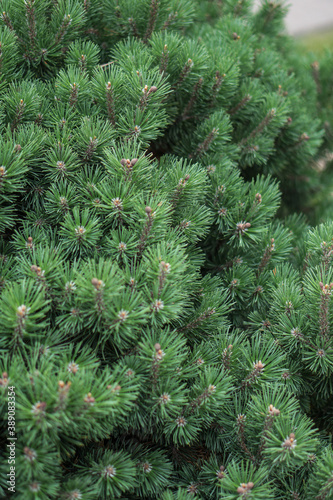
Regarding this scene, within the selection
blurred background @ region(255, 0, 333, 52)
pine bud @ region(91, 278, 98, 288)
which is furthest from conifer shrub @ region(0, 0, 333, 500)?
blurred background @ region(255, 0, 333, 52)

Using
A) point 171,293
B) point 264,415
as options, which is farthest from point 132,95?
point 264,415

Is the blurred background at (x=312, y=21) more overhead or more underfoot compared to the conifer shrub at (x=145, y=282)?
more overhead

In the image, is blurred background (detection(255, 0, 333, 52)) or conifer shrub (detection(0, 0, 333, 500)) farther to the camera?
blurred background (detection(255, 0, 333, 52))

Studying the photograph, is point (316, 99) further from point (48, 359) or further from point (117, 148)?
point (48, 359)

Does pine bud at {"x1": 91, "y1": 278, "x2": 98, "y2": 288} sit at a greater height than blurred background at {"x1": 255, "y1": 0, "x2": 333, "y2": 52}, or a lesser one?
lesser

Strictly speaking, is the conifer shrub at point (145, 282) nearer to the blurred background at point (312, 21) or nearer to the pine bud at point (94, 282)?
the pine bud at point (94, 282)

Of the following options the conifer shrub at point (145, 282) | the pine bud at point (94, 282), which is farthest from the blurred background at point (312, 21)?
the pine bud at point (94, 282)

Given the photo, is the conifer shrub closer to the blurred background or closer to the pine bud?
the pine bud
